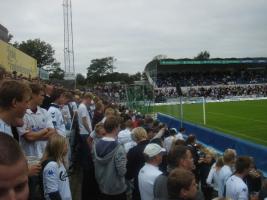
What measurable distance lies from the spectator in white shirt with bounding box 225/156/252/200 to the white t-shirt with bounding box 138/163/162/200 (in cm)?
142

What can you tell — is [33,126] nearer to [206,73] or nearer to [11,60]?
[11,60]

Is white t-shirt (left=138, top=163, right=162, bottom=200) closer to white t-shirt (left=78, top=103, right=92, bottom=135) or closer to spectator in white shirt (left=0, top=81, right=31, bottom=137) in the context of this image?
spectator in white shirt (left=0, top=81, right=31, bottom=137)

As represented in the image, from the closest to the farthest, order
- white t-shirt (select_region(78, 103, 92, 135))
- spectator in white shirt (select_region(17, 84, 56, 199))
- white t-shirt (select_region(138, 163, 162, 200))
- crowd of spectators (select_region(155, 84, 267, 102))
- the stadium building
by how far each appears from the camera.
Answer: spectator in white shirt (select_region(17, 84, 56, 199)) → white t-shirt (select_region(138, 163, 162, 200)) → white t-shirt (select_region(78, 103, 92, 135)) → crowd of spectators (select_region(155, 84, 267, 102)) → the stadium building

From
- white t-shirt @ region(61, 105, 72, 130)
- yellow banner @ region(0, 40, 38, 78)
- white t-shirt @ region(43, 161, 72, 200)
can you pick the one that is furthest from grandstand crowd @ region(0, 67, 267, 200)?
yellow banner @ region(0, 40, 38, 78)

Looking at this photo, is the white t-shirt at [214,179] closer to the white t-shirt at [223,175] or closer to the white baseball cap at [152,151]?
the white t-shirt at [223,175]

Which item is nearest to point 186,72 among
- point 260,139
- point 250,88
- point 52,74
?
point 250,88

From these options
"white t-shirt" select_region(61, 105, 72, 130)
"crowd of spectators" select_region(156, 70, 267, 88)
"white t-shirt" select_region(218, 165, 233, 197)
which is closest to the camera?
"white t-shirt" select_region(218, 165, 233, 197)

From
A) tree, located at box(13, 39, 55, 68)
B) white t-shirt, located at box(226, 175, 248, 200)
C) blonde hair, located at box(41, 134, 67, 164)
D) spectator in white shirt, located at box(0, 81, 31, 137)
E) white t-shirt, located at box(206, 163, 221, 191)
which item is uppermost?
tree, located at box(13, 39, 55, 68)

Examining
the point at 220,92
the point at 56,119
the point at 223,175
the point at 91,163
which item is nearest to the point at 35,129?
the point at 56,119

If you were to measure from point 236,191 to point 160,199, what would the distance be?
75.4 inches

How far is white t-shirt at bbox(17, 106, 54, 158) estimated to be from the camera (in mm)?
5262

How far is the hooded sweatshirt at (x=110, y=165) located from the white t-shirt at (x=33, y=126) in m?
0.95

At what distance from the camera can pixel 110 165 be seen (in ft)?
21.4

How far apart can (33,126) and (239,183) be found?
3048mm
